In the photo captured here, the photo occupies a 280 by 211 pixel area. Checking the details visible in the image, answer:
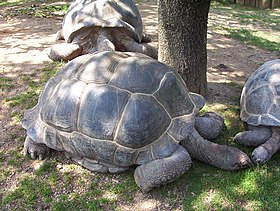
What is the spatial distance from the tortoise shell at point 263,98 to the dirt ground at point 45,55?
556 mm

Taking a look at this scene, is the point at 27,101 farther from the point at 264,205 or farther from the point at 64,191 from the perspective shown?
the point at 264,205

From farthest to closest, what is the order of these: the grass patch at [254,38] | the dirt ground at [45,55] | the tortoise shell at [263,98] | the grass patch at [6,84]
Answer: the grass patch at [254,38], the grass patch at [6,84], the dirt ground at [45,55], the tortoise shell at [263,98]

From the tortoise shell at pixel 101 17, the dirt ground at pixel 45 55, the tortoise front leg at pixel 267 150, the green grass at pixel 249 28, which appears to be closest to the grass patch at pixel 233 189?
the tortoise front leg at pixel 267 150

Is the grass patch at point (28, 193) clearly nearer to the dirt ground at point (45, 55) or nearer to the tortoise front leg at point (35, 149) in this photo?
the tortoise front leg at point (35, 149)

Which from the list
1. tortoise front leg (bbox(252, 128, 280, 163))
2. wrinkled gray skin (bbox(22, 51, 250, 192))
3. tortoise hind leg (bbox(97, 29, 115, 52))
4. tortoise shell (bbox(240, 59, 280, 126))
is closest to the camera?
wrinkled gray skin (bbox(22, 51, 250, 192))

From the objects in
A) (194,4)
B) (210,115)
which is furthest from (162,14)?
(210,115)

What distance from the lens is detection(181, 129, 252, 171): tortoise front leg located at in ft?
9.75

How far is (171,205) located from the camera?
2.77 meters

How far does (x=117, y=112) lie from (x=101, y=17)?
270cm

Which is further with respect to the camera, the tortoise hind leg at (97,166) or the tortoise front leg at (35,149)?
the tortoise front leg at (35,149)

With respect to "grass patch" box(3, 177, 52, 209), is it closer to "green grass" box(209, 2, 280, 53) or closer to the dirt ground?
the dirt ground

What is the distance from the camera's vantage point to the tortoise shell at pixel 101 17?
5156 millimetres

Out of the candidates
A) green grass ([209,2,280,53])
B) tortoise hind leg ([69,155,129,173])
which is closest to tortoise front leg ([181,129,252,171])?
tortoise hind leg ([69,155,129,173])

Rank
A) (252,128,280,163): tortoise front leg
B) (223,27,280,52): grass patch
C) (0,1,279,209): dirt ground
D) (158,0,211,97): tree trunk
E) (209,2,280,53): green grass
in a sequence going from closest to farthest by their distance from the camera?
1. (252,128,280,163): tortoise front leg
2. (158,0,211,97): tree trunk
3. (0,1,279,209): dirt ground
4. (223,27,280,52): grass patch
5. (209,2,280,53): green grass
